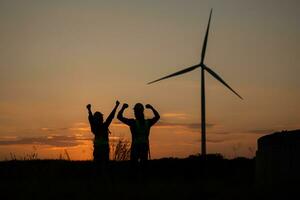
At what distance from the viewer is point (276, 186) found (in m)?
10.3

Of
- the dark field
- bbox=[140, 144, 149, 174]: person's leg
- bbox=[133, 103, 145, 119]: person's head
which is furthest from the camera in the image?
bbox=[140, 144, 149, 174]: person's leg

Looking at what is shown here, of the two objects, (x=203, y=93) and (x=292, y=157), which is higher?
(x=203, y=93)

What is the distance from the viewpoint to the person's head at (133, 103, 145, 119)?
13.9m

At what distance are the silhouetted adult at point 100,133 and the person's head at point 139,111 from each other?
563mm

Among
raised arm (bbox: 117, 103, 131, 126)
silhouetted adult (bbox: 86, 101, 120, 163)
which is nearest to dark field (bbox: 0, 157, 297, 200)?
silhouetted adult (bbox: 86, 101, 120, 163)

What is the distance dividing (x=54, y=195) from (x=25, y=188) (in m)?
1.10

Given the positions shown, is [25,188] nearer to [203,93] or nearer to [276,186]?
[276,186]

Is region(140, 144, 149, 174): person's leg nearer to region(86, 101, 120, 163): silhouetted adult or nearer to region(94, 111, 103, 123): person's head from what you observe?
region(86, 101, 120, 163): silhouetted adult

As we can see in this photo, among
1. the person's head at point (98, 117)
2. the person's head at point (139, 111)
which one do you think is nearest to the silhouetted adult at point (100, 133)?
the person's head at point (98, 117)

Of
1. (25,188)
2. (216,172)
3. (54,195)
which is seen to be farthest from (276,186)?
(216,172)

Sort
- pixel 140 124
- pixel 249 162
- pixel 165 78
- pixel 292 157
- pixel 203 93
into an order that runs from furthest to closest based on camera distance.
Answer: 1. pixel 165 78
2. pixel 203 93
3. pixel 249 162
4. pixel 140 124
5. pixel 292 157

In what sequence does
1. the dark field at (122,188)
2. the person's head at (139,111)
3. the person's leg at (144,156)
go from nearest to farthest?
the dark field at (122,188) → the person's head at (139,111) → the person's leg at (144,156)

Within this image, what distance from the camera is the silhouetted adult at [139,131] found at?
14.0 meters

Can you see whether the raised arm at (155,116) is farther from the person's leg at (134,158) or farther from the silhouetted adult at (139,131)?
the person's leg at (134,158)
